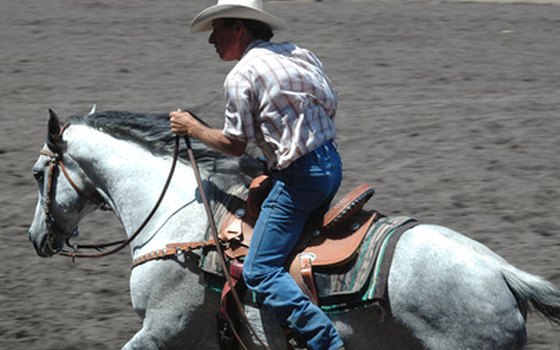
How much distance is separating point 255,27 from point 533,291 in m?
1.86

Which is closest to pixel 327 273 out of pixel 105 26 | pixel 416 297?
pixel 416 297

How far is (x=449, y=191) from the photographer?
348 inches

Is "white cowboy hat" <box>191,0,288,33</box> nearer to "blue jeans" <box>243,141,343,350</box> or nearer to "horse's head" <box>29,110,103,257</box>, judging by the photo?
"blue jeans" <box>243,141,343,350</box>

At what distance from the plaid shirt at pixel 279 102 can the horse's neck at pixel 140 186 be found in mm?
673

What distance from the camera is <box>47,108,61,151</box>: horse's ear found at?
5684 millimetres

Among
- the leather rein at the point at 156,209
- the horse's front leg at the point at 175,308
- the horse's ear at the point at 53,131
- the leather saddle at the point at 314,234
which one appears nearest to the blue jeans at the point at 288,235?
the leather saddle at the point at 314,234

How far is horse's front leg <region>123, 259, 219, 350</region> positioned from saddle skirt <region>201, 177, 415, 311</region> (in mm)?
276

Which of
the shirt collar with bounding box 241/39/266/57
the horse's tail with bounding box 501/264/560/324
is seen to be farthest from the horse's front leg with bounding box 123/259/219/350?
the horse's tail with bounding box 501/264/560/324

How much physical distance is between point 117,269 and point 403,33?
313 inches

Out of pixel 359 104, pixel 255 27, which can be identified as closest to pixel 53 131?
pixel 255 27

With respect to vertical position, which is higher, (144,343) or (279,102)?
(279,102)

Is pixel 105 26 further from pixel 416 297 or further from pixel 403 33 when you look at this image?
pixel 416 297

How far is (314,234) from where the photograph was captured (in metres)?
5.19

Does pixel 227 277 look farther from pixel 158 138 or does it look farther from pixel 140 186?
pixel 158 138
